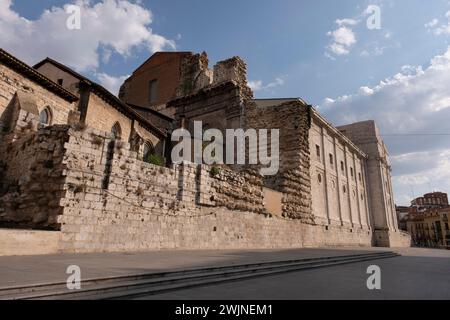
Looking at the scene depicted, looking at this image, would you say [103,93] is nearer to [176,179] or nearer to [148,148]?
[148,148]

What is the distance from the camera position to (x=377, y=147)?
38438 millimetres

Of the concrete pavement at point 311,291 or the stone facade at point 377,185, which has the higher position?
the stone facade at point 377,185

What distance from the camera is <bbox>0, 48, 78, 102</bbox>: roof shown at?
13707 mm

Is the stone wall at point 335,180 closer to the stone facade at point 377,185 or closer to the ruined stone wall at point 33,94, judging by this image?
the stone facade at point 377,185

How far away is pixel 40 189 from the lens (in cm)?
947

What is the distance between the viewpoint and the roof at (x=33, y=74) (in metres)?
13.7

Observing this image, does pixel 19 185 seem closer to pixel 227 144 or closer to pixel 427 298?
pixel 427 298

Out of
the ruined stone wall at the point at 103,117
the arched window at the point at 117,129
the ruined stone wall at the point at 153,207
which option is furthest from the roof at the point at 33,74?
Answer: the ruined stone wall at the point at 153,207

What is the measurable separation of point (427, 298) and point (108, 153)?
31.1 ft

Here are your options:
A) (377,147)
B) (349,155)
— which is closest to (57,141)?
(349,155)

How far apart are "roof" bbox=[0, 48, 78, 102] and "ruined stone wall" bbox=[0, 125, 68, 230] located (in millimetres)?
5811

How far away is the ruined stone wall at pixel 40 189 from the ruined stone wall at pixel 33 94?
5302 mm

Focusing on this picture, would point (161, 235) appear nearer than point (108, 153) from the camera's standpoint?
No
